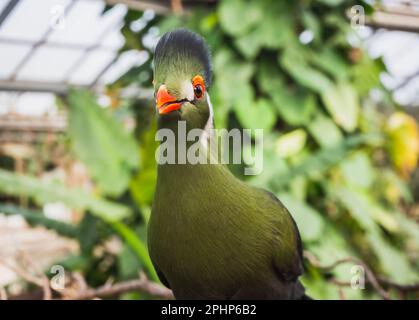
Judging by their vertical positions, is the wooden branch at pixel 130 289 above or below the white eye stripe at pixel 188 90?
below

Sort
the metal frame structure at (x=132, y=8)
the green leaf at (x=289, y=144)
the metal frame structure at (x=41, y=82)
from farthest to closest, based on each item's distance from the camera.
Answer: the metal frame structure at (x=41, y=82) → the metal frame structure at (x=132, y=8) → the green leaf at (x=289, y=144)

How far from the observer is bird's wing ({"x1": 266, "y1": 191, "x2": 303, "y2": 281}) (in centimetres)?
60

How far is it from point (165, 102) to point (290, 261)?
0.29m

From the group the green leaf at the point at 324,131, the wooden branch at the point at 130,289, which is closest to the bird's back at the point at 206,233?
the wooden branch at the point at 130,289

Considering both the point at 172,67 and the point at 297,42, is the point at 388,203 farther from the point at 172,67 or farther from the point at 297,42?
the point at 172,67

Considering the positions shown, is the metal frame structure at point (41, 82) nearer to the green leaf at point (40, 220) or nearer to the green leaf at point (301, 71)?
the green leaf at point (301, 71)

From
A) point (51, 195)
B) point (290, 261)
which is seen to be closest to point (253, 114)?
point (51, 195)

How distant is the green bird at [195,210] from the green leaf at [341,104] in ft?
7.37

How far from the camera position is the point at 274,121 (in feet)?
8.64

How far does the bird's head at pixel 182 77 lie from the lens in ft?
1.45

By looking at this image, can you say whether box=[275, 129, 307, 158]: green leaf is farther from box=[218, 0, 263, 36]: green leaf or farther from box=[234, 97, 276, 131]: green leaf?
box=[218, 0, 263, 36]: green leaf

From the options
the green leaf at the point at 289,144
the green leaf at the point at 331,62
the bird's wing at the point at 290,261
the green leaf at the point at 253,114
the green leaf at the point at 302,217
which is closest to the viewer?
the bird's wing at the point at 290,261

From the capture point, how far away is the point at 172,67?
1.48ft

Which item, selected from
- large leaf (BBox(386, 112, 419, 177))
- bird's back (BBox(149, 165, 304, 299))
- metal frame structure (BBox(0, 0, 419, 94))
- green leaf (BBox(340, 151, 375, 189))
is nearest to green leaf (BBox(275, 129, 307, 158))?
green leaf (BBox(340, 151, 375, 189))
